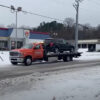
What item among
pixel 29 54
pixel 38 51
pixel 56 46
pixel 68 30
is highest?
pixel 68 30

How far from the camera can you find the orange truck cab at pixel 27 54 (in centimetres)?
2289

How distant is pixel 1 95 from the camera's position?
9125 millimetres

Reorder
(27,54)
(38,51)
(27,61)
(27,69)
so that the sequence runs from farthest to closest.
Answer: (38,51) < (27,54) < (27,61) < (27,69)

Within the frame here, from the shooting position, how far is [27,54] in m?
23.2

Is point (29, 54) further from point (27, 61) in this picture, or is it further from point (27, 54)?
point (27, 61)

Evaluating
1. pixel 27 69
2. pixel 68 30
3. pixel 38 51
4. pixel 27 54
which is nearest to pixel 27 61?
pixel 27 54

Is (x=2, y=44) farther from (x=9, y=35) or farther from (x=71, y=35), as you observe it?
(x=71, y=35)

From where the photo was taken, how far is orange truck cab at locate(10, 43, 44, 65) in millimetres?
22891

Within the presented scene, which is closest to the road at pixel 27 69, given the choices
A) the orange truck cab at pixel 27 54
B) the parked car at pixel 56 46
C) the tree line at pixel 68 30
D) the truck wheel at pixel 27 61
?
the truck wheel at pixel 27 61

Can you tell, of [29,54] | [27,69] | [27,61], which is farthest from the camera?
[29,54]

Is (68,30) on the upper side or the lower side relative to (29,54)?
upper

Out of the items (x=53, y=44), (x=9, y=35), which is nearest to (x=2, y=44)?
(x=9, y=35)

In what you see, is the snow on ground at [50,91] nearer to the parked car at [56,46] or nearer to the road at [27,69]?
the road at [27,69]

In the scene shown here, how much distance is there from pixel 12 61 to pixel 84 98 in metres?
15.9
